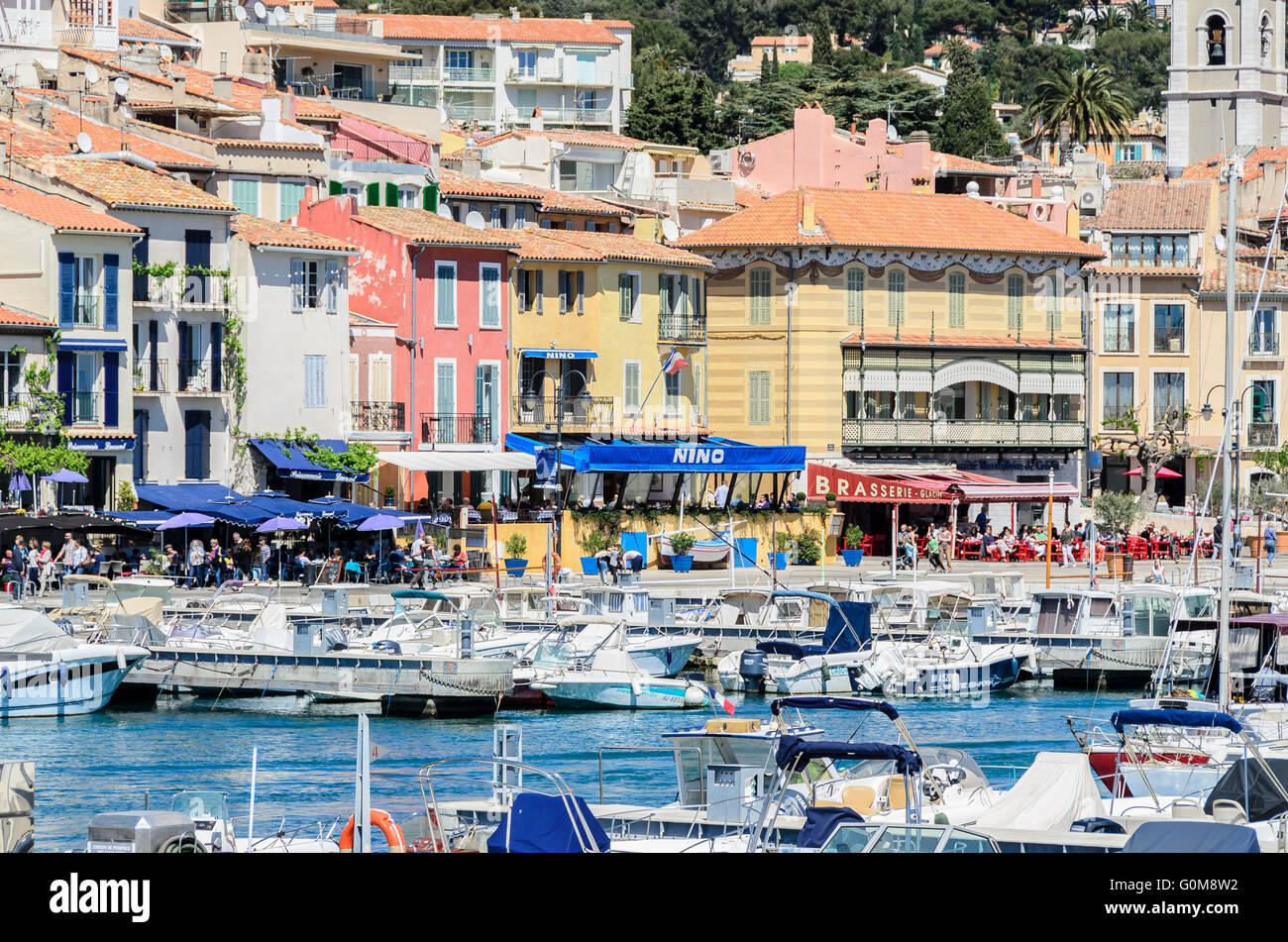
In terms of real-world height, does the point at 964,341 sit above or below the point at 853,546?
above

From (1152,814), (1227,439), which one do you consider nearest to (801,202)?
(1227,439)

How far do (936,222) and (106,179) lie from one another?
29.2 metres

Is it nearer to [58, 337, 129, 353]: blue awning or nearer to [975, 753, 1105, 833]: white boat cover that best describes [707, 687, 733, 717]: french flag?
[975, 753, 1105, 833]: white boat cover

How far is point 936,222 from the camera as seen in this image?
8006cm

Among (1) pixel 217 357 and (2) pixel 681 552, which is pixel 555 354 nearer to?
(2) pixel 681 552

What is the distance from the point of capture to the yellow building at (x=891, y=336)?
76.9 metres

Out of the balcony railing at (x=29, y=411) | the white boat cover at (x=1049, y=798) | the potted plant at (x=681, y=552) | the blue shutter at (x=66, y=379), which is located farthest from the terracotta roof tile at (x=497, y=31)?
the white boat cover at (x=1049, y=798)

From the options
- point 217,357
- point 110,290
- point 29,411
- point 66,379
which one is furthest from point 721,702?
point 217,357

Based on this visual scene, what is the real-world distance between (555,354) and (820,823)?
164 ft

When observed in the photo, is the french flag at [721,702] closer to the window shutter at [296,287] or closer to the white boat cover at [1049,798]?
the white boat cover at [1049,798]

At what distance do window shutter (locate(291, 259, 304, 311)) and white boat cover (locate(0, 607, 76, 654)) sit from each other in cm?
2126

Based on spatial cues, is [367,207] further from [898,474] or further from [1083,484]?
[1083,484]

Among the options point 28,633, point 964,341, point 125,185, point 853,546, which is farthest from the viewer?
point 964,341

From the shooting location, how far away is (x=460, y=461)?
66.6 m
